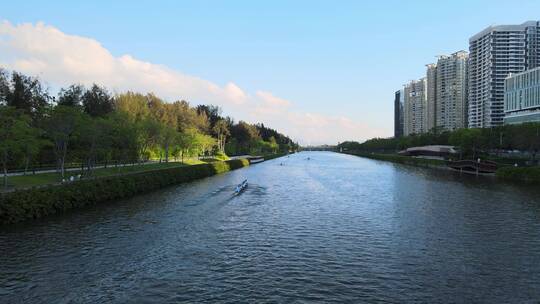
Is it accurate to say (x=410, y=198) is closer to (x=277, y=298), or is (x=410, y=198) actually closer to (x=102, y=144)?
(x=277, y=298)

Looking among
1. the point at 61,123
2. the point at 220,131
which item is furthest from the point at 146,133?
the point at 220,131

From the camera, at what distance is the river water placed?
18031mm

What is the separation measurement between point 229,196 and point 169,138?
38805mm

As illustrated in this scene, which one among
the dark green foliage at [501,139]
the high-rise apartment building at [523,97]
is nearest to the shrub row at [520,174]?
the dark green foliage at [501,139]

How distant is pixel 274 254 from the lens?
78.5 ft

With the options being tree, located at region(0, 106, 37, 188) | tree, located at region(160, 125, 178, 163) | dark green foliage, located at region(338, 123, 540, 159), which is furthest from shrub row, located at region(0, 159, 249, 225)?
dark green foliage, located at region(338, 123, 540, 159)

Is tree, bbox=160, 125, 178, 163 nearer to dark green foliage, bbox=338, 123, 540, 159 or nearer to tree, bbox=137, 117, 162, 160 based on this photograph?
tree, bbox=137, 117, 162, 160

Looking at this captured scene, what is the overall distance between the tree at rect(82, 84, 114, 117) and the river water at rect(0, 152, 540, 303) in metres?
52.5

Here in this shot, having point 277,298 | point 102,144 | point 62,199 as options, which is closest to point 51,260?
point 277,298

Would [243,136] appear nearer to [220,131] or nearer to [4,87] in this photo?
[220,131]

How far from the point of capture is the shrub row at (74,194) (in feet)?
103

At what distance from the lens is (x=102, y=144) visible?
56312mm

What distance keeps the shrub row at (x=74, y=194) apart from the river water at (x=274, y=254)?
4.79 ft

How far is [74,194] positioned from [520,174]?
243 feet
